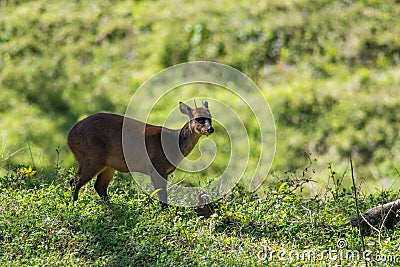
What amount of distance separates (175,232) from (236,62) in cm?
649

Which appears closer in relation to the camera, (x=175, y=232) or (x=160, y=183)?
(x=175, y=232)

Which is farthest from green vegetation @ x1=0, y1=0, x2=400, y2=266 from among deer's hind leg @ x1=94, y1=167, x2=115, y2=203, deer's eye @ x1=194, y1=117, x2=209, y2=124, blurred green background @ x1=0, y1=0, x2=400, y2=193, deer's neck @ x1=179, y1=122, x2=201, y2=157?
deer's eye @ x1=194, y1=117, x2=209, y2=124

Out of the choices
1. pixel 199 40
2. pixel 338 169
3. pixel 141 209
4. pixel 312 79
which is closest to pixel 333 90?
pixel 312 79

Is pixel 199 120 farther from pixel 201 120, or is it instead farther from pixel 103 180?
pixel 103 180

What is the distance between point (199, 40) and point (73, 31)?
8.13ft

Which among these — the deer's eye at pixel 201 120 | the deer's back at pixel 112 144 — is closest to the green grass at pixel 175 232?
the deer's back at pixel 112 144

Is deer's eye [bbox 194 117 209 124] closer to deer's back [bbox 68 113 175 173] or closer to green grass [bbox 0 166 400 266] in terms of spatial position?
deer's back [bbox 68 113 175 173]

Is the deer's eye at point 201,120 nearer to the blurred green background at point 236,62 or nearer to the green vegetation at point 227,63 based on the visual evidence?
the green vegetation at point 227,63

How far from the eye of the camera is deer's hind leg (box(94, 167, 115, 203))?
829 centimetres

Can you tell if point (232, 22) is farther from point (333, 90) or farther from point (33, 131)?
point (33, 131)

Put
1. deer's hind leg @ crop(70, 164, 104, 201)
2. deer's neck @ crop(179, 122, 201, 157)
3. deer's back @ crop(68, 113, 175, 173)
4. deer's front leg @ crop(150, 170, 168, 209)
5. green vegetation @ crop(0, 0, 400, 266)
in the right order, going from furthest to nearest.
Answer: green vegetation @ crop(0, 0, 400, 266) → deer's neck @ crop(179, 122, 201, 157) → deer's back @ crop(68, 113, 175, 173) → deer's hind leg @ crop(70, 164, 104, 201) → deer's front leg @ crop(150, 170, 168, 209)

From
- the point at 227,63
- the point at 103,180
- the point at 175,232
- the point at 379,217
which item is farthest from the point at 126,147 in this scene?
the point at 227,63

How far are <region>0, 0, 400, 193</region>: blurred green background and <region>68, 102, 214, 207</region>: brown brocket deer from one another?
3.29 metres

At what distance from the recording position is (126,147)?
8156 mm
